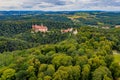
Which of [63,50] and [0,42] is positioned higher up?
[63,50]

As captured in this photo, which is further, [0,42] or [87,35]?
[0,42]

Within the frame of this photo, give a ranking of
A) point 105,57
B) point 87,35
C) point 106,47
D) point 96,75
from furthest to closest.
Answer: point 87,35, point 106,47, point 105,57, point 96,75

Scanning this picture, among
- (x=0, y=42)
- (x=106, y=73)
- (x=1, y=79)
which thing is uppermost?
(x=106, y=73)

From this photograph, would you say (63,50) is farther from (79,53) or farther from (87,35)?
(87,35)

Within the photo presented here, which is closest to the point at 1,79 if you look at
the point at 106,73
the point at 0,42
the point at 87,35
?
the point at 106,73

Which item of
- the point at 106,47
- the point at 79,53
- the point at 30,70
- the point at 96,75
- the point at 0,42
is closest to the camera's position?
the point at 96,75

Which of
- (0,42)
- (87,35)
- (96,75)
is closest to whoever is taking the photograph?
(96,75)

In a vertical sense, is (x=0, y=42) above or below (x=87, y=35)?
below

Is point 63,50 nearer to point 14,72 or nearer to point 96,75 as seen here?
point 14,72

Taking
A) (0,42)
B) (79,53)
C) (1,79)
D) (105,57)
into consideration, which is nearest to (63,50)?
(79,53)
